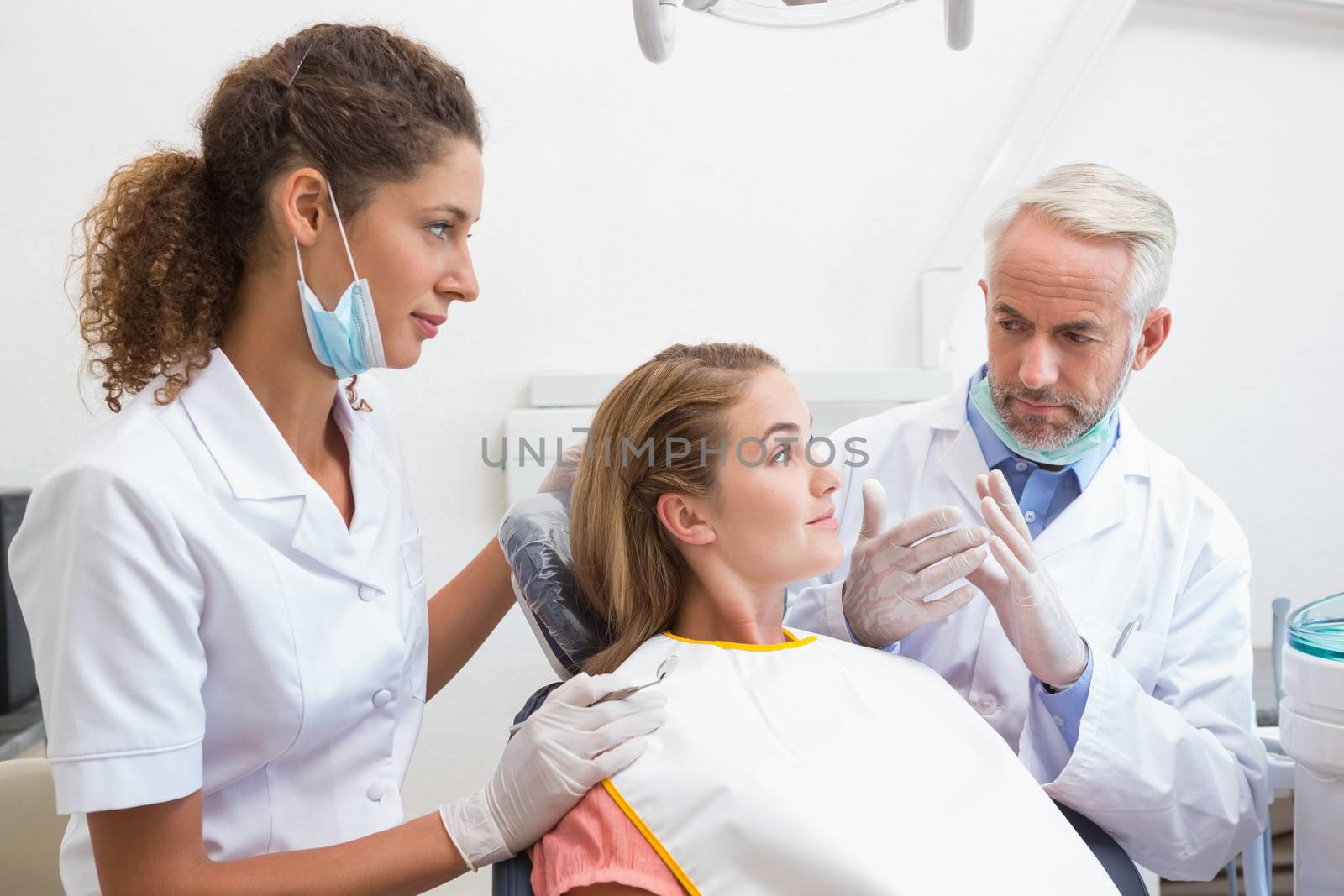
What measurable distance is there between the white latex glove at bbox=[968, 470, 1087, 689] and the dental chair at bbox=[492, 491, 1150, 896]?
186mm

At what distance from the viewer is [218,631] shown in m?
1.07


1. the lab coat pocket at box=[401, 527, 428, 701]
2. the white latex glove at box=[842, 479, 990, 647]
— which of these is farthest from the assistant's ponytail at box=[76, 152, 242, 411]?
the white latex glove at box=[842, 479, 990, 647]

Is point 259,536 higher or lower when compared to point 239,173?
lower

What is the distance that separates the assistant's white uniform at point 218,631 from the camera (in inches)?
38.9

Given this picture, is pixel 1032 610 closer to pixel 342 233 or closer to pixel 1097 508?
pixel 1097 508

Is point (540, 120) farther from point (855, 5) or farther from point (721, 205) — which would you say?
point (855, 5)

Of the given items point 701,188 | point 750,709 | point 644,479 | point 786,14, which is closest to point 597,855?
point 750,709

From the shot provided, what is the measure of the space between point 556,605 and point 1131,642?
0.75 meters

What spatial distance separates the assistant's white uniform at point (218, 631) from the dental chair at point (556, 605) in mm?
145

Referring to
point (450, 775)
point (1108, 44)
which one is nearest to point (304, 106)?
point (450, 775)

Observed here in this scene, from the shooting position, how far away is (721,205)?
224cm

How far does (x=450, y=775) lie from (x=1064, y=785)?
54.5 inches

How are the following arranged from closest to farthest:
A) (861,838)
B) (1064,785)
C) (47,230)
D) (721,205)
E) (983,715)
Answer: (861,838) → (1064,785) → (983,715) → (47,230) → (721,205)

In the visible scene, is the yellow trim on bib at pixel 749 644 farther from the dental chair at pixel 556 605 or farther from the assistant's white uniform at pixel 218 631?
the assistant's white uniform at pixel 218 631
